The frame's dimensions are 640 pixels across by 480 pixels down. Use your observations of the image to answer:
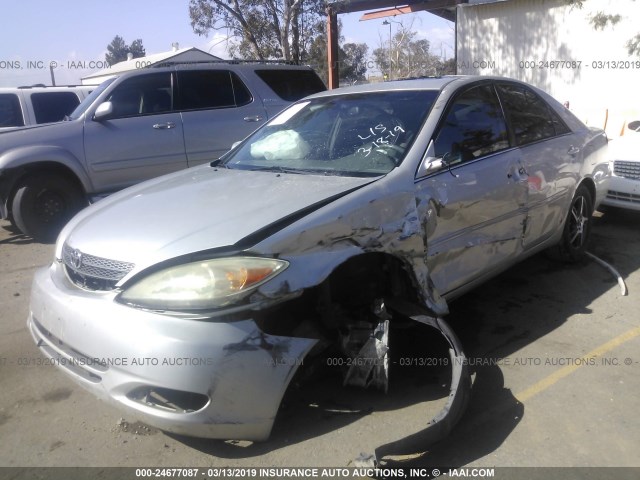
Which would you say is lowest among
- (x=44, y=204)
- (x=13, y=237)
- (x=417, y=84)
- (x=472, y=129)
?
(x=13, y=237)

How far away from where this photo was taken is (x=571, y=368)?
3.52m

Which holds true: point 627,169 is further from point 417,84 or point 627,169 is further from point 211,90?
point 211,90

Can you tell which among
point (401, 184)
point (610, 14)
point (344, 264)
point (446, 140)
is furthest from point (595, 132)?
point (610, 14)

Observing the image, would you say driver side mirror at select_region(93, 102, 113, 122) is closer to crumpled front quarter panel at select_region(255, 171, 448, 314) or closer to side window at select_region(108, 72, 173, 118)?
side window at select_region(108, 72, 173, 118)

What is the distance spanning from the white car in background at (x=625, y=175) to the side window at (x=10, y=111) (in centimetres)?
845

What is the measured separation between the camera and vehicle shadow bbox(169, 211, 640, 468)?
277cm

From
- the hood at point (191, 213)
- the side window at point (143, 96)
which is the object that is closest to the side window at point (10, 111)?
the side window at point (143, 96)

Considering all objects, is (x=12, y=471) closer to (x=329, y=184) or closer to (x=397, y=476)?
(x=397, y=476)

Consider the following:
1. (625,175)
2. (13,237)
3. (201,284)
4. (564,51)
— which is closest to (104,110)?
(13,237)

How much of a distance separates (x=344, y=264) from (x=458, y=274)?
930mm

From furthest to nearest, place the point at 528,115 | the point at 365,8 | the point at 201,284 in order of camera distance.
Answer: the point at 365,8
the point at 528,115
the point at 201,284

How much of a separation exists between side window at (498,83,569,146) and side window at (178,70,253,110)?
421 centimetres

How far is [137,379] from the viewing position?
2500 millimetres

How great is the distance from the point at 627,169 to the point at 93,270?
5998mm
